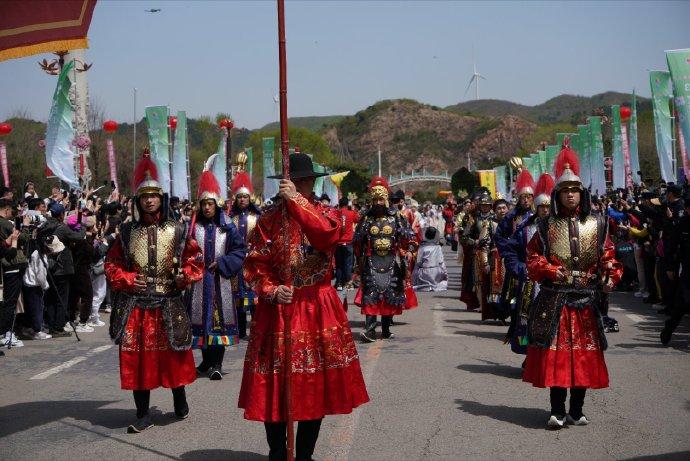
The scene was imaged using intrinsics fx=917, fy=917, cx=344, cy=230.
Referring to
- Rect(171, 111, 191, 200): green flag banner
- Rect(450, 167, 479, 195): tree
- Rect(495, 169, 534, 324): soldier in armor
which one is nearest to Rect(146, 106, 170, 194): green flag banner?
→ Rect(171, 111, 191, 200): green flag banner

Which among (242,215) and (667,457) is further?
(242,215)

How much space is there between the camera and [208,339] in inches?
357

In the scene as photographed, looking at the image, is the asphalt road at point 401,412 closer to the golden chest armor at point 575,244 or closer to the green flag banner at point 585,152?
the golden chest armor at point 575,244

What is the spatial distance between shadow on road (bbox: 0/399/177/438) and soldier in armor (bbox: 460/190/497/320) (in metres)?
7.07

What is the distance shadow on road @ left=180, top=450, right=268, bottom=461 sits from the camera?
6.24 metres

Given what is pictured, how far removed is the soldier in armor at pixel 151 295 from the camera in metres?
7.19

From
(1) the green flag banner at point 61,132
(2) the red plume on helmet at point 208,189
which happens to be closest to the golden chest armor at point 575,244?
(2) the red plume on helmet at point 208,189

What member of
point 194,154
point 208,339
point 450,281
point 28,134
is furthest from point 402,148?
point 208,339

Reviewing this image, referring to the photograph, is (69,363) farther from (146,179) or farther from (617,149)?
(617,149)

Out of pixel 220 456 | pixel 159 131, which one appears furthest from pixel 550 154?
pixel 220 456

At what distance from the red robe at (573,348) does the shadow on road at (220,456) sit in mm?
2331

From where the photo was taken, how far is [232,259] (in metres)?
8.75

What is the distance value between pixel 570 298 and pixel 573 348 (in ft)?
1.29

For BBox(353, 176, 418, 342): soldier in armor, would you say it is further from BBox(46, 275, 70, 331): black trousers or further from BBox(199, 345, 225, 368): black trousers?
BBox(46, 275, 70, 331): black trousers
